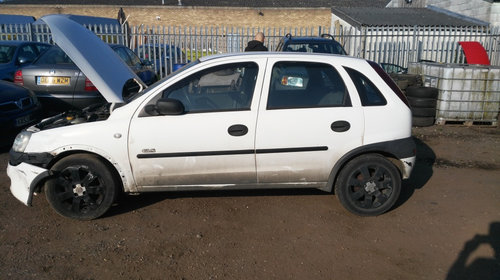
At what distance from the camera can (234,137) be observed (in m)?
4.11

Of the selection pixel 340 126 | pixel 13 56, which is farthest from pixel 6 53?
pixel 340 126

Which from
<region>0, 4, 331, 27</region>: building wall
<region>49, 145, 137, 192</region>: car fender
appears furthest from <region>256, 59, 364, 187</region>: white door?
<region>0, 4, 331, 27</region>: building wall

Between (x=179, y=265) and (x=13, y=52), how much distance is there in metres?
8.99

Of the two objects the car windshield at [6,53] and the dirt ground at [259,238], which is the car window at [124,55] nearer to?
the car windshield at [6,53]

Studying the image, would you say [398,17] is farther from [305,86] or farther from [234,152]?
[234,152]

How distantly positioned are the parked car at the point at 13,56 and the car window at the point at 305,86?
7.47 m

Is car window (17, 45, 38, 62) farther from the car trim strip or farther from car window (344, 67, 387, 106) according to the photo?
car window (344, 67, 387, 106)

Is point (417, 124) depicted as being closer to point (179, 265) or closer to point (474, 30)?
point (179, 265)

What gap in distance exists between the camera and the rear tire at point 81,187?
162 inches

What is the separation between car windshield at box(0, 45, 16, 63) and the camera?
10.0m

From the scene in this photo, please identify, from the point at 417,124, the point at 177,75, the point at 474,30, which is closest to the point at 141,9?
the point at 474,30

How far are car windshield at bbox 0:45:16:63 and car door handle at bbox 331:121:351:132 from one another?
893 cm

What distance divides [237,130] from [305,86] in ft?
2.81

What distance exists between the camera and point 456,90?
8.45 m
